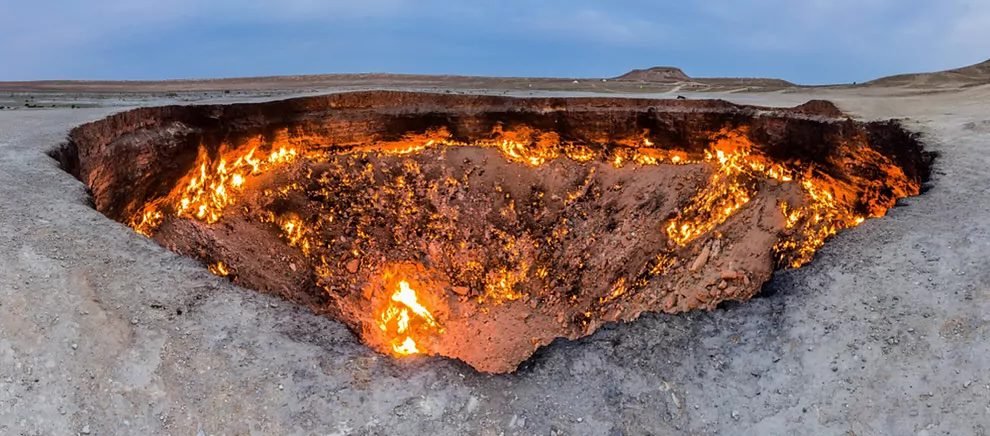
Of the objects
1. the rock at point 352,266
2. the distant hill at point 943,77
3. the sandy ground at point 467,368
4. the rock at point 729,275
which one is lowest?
the rock at point 352,266

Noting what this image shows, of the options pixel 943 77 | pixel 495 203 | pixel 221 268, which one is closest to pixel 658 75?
pixel 943 77

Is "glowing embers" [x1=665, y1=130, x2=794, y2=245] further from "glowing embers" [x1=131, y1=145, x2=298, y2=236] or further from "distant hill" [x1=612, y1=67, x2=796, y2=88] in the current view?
"distant hill" [x1=612, y1=67, x2=796, y2=88]

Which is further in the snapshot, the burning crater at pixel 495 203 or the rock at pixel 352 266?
the rock at pixel 352 266

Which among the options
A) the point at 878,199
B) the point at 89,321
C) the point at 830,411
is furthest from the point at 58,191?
the point at 878,199

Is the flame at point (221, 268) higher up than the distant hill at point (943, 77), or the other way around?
the distant hill at point (943, 77)

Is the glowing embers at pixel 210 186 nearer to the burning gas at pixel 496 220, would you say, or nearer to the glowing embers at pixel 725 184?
the burning gas at pixel 496 220

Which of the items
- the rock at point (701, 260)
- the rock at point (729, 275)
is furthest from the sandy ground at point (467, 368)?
the rock at point (701, 260)

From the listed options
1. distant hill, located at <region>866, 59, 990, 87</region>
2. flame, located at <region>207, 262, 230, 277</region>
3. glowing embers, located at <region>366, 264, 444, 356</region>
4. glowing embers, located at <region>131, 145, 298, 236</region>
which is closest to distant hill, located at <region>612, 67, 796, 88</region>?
distant hill, located at <region>866, 59, 990, 87</region>

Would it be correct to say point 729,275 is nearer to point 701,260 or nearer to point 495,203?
point 701,260
